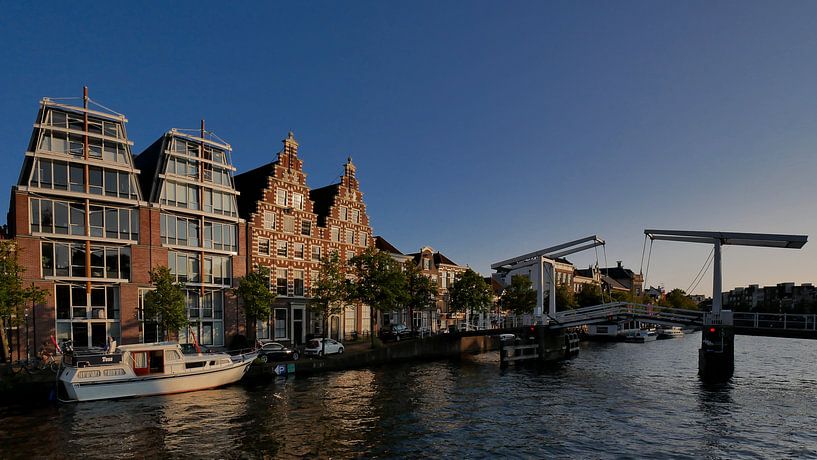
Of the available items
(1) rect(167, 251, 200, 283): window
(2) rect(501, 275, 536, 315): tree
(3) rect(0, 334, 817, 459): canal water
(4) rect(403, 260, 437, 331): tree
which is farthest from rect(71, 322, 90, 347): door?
(2) rect(501, 275, 536, 315): tree

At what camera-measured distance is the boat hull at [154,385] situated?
3034cm

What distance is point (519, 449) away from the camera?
880 inches

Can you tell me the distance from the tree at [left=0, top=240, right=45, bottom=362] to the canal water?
9063 mm

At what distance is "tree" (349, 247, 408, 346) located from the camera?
53.5m

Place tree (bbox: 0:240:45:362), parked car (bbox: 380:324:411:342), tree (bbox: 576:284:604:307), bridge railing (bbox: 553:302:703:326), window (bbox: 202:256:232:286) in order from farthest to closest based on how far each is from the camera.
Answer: tree (bbox: 576:284:604:307) → parked car (bbox: 380:324:411:342) → window (bbox: 202:256:232:286) → bridge railing (bbox: 553:302:703:326) → tree (bbox: 0:240:45:362)

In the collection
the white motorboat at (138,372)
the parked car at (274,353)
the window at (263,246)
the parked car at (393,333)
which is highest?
the window at (263,246)

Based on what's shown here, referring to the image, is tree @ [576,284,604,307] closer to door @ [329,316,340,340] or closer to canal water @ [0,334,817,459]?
canal water @ [0,334,817,459]

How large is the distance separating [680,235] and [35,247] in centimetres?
5766

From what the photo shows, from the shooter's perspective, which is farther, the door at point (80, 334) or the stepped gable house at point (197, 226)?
the stepped gable house at point (197, 226)

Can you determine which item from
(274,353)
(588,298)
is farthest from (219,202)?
(588,298)

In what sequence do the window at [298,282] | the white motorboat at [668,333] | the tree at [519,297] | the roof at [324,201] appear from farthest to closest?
the white motorboat at [668,333], the tree at [519,297], the roof at [324,201], the window at [298,282]

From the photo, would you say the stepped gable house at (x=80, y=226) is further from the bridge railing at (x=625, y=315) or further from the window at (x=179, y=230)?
the bridge railing at (x=625, y=315)

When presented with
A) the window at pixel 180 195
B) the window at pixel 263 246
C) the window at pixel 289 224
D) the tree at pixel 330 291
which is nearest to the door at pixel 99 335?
the window at pixel 180 195

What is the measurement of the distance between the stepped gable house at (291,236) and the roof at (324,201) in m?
0.16
